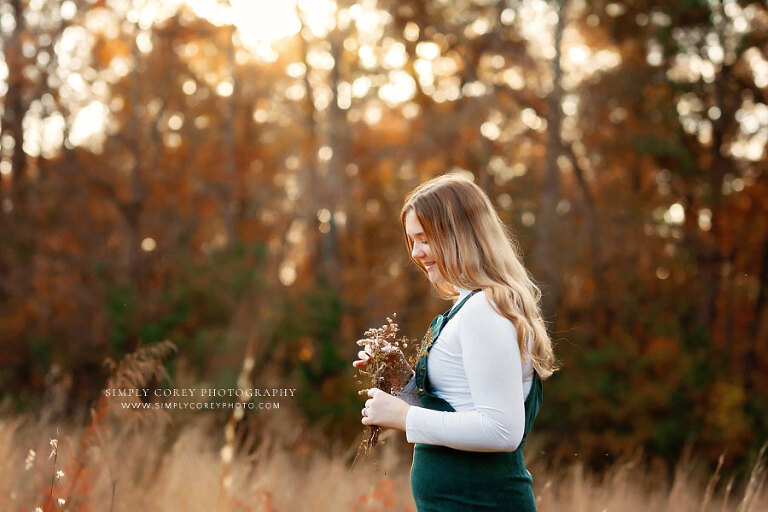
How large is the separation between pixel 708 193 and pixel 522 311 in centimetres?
1575

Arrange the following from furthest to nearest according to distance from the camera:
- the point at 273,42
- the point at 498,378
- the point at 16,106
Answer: the point at 273,42 → the point at 16,106 → the point at 498,378

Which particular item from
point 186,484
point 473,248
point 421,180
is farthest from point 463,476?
point 421,180

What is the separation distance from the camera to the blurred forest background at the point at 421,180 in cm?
1478

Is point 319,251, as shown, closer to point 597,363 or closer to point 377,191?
point 377,191

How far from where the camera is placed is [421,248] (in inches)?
81.8

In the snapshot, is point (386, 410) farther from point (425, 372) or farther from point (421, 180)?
point (421, 180)

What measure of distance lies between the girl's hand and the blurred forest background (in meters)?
11.7

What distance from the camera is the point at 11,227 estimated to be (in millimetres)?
16844

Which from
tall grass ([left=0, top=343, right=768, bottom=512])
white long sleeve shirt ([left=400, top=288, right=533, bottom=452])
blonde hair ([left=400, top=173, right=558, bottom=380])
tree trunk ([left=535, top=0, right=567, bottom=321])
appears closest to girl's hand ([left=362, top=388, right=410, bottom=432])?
white long sleeve shirt ([left=400, top=288, right=533, bottom=452])

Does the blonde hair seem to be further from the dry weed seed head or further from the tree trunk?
the tree trunk

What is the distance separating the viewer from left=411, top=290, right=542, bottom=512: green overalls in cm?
198

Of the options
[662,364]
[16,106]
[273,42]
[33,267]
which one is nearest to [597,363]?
[662,364]

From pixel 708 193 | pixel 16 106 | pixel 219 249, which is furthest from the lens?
pixel 16 106

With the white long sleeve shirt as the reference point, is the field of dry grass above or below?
below
